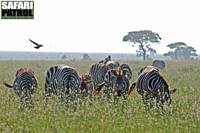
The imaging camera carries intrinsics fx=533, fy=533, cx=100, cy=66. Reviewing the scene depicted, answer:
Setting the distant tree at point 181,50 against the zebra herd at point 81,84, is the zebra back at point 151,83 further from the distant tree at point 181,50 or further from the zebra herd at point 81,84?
the distant tree at point 181,50

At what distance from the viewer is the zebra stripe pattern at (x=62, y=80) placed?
15484 millimetres

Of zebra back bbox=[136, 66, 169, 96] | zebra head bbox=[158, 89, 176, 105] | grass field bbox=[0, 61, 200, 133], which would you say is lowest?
grass field bbox=[0, 61, 200, 133]

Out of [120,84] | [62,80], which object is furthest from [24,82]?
[120,84]

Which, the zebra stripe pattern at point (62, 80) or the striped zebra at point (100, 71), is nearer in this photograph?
the zebra stripe pattern at point (62, 80)

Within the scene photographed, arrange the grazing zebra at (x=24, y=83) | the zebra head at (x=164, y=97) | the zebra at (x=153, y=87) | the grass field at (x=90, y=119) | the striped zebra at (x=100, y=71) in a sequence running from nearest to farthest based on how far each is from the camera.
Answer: the grass field at (x=90, y=119) → the zebra head at (x=164, y=97) → the zebra at (x=153, y=87) → the grazing zebra at (x=24, y=83) → the striped zebra at (x=100, y=71)

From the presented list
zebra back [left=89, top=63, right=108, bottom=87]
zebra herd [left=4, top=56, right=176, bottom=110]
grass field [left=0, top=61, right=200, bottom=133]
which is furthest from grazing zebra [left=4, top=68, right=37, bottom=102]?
zebra back [left=89, top=63, right=108, bottom=87]

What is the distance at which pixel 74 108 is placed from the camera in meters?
13.3

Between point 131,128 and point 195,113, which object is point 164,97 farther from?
point 131,128

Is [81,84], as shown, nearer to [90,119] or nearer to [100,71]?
[100,71]

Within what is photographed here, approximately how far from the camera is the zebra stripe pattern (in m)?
15.5

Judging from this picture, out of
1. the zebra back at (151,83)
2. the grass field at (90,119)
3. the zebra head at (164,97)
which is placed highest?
the zebra back at (151,83)

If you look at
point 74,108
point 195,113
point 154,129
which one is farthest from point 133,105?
point 154,129

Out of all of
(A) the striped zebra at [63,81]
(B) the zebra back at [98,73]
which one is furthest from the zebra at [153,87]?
(B) the zebra back at [98,73]

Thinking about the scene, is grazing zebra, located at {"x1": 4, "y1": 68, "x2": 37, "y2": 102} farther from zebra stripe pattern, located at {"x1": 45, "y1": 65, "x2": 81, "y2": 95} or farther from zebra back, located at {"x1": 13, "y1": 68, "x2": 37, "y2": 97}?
zebra stripe pattern, located at {"x1": 45, "y1": 65, "x2": 81, "y2": 95}
